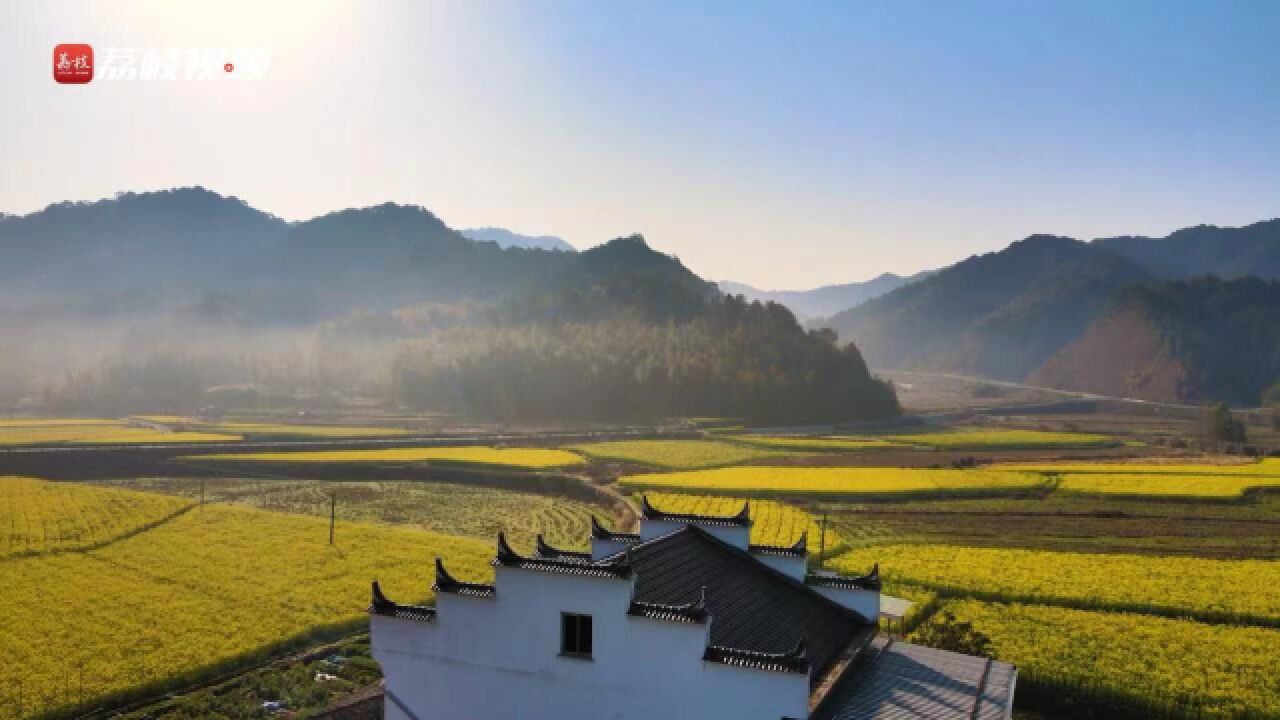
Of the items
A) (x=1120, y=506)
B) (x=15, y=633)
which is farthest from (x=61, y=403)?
(x=1120, y=506)

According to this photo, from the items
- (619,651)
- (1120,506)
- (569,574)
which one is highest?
(569,574)

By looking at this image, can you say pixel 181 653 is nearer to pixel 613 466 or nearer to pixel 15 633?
pixel 15 633

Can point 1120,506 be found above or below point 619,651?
below

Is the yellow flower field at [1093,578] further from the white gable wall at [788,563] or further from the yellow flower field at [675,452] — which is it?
the yellow flower field at [675,452]

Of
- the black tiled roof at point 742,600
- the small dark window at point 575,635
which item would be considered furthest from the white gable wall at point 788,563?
the small dark window at point 575,635

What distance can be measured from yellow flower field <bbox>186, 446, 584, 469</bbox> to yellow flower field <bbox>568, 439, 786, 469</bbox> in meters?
4.40

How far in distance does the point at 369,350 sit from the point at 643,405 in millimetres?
58730

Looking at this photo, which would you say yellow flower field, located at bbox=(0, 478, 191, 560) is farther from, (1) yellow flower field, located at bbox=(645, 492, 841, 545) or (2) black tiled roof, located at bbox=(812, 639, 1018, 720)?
(2) black tiled roof, located at bbox=(812, 639, 1018, 720)

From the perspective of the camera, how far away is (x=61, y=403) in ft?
347

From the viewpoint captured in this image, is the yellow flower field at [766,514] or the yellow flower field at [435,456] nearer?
the yellow flower field at [766,514]

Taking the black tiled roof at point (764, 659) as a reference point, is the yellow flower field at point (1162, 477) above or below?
below

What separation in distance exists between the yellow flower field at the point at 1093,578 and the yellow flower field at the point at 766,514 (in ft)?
9.38

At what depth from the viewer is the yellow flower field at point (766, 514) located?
1374 inches

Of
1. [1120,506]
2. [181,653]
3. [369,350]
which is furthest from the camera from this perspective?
[369,350]
